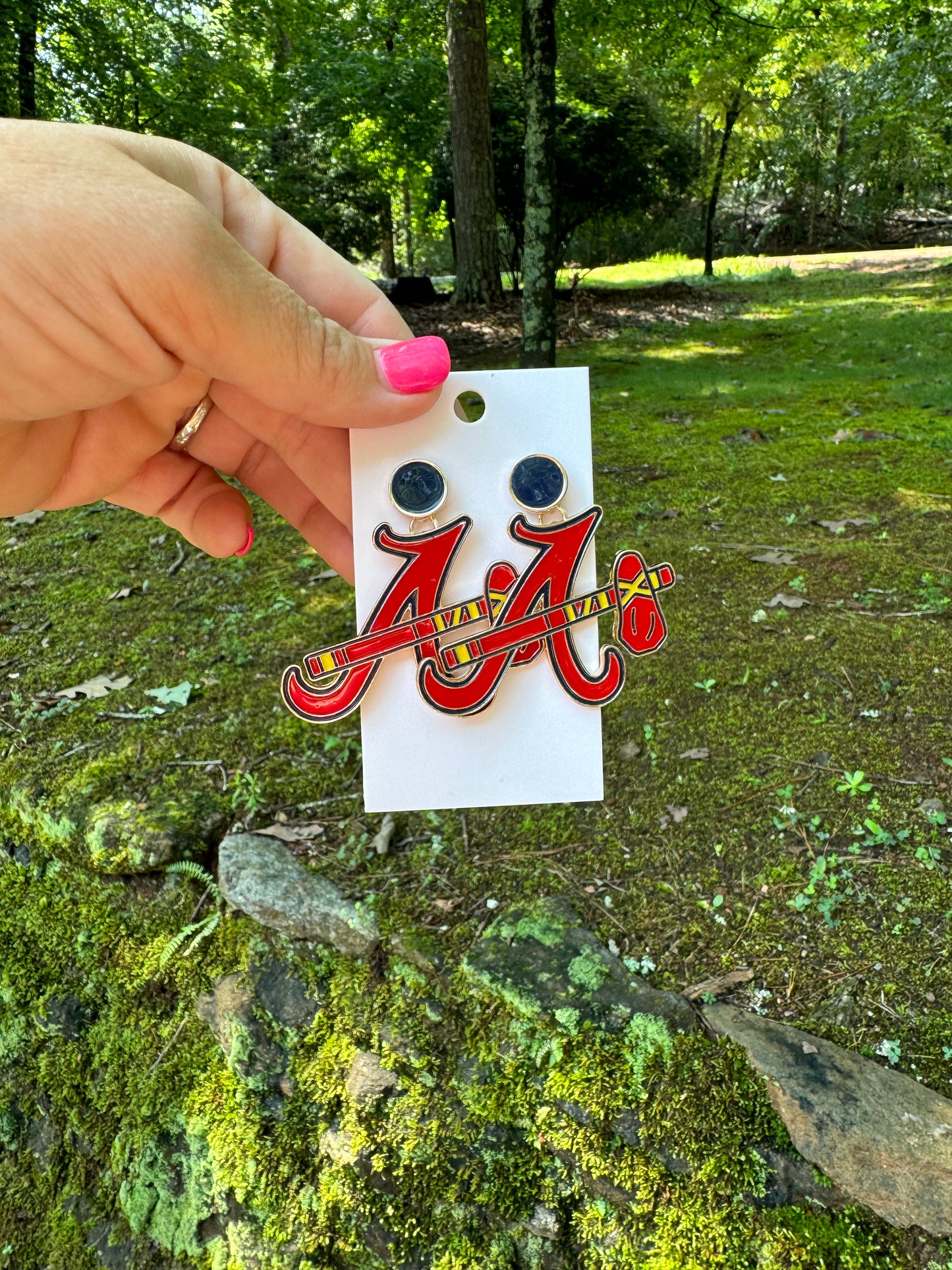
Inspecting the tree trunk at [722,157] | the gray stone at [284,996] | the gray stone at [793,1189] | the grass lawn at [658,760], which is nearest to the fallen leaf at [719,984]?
the grass lawn at [658,760]

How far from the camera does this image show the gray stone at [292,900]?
85.4 inches

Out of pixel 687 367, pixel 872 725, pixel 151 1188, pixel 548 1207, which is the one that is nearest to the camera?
pixel 548 1207

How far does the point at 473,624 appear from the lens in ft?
4.50

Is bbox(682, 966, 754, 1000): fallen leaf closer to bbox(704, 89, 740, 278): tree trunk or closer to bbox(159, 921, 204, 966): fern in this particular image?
bbox(159, 921, 204, 966): fern

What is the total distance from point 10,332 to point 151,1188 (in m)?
2.09

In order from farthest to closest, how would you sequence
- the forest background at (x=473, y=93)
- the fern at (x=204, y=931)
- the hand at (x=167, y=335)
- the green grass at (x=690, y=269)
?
the green grass at (x=690, y=269)
the forest background at (x=473, y=93)
the fern at (x=204, y=931)
the hand at (x=167, y=335)

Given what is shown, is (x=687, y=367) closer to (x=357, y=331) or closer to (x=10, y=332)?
(x=357, y=331)

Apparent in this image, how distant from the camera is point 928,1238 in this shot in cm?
159

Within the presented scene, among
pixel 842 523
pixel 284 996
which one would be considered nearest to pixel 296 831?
pixel 284 996

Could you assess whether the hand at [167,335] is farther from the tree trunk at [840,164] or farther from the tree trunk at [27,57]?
the tree trunk at [840,164]

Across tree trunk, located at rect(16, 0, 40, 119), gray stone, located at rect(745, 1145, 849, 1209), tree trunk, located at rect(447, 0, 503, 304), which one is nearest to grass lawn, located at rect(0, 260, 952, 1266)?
gray stone, located at rect(745, 1145, 849, 1209)

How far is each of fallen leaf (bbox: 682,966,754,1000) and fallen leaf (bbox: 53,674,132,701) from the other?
7.11 ft

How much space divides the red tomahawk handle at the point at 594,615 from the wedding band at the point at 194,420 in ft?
2.38

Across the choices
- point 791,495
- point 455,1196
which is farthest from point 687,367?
point 455,1196
